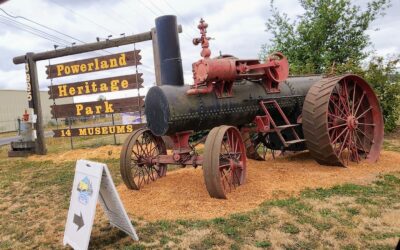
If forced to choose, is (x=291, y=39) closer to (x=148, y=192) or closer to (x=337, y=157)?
(x=337, y=157)

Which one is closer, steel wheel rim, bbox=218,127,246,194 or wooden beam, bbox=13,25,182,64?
steel wheel rim, bbox=218,127,246,194

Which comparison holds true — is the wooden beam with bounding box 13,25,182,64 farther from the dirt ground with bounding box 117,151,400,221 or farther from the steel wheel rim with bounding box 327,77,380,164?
the dirt ground with bounding box 117,151,400,221

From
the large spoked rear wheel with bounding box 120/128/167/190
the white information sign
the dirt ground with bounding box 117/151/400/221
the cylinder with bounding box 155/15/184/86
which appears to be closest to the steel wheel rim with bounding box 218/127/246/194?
the dirt ground with bounding box 117/151/400/221

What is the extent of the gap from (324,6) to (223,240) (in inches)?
548

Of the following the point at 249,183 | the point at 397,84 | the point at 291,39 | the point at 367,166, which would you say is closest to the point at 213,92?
the point at 249,183

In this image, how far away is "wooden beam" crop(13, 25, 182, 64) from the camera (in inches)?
429

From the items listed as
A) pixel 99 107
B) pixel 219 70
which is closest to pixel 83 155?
pixel 99 107

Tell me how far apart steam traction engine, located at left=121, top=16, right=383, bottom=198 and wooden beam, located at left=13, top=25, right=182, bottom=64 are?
4518mm

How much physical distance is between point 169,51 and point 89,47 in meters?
6.68

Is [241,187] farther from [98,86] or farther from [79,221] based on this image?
[98,86]

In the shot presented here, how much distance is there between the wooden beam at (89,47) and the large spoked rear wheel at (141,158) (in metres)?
4.71

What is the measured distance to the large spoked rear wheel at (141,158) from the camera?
238 inches

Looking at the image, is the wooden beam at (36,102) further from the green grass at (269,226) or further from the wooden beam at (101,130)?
the green grass at (269,226)

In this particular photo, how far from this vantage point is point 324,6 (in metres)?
15.4
